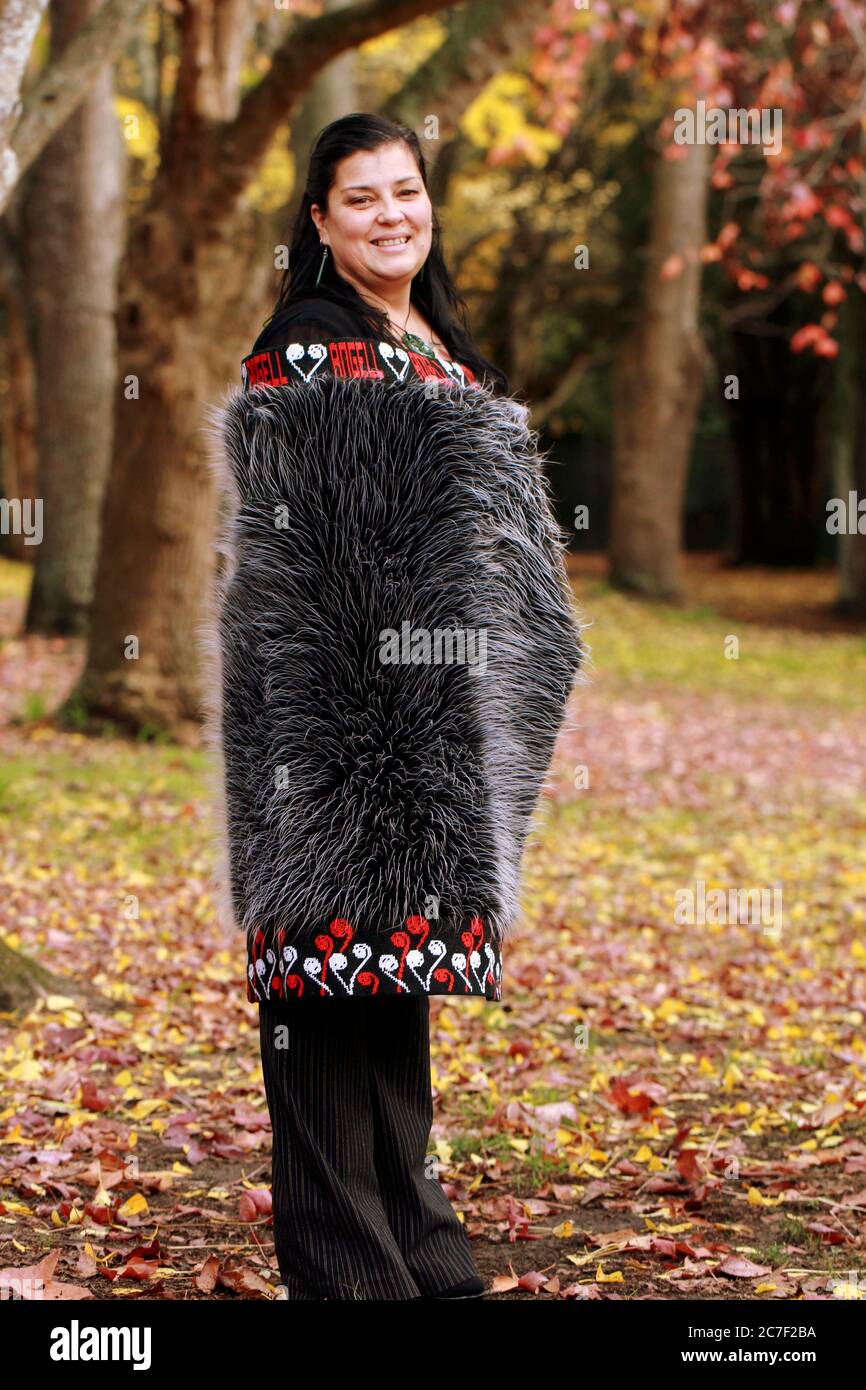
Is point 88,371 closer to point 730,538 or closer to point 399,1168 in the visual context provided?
point 399,1168

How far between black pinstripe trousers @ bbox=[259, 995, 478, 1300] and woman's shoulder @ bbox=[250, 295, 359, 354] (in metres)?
1.21

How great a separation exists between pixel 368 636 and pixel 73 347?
33.8 feet

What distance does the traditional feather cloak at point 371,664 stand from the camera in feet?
9.32

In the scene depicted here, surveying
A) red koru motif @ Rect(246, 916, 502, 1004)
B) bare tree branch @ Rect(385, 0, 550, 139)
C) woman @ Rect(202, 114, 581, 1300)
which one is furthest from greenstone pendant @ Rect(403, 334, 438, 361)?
bare tree branch @ Rect(385, 0, 550, 139)

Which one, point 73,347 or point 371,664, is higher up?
point 73,347

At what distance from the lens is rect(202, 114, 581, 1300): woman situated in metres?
2.85

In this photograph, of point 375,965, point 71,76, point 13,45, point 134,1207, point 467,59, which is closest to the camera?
point 375,965

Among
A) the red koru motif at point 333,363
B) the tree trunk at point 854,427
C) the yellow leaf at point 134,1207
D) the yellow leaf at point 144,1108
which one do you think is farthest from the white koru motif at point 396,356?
the tree trunk at point 854,427

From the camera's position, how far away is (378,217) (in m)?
3.01

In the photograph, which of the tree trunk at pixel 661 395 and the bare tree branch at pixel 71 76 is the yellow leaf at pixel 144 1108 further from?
the tree trunk at pixel 661 395

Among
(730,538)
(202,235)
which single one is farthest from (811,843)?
(730,538)

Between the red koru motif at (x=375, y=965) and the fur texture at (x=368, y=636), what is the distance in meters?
0.03

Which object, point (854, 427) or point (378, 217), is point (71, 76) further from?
point (854, 427)

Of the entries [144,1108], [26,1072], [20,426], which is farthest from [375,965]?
[20,426]
